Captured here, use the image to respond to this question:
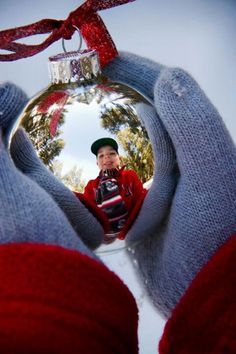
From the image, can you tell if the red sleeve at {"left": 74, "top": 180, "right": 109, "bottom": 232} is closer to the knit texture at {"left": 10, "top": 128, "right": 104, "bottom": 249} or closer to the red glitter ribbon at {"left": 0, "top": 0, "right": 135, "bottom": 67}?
the knit texture at {"left": 10, "top": 128, "right": 104, "bottom": 249}

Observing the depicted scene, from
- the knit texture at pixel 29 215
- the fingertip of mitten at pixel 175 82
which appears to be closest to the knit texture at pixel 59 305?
the knit texture at pixel 29 215

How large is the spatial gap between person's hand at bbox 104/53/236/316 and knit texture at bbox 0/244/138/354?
0.06 m

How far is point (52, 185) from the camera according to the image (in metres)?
0.36

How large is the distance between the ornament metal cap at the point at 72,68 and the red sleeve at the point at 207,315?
0.14m

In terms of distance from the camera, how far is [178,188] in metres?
0.39

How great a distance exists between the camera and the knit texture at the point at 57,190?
0.36 metres

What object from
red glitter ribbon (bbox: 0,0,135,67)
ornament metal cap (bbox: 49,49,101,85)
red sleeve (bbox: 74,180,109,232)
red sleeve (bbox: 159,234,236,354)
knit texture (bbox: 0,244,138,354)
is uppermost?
red glitter ribbon (bbox: 0,0,135,67)

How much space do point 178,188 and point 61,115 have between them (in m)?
0.10

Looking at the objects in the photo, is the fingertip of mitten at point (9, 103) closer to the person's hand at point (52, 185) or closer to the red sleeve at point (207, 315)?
the person's hand at point (52, 185)

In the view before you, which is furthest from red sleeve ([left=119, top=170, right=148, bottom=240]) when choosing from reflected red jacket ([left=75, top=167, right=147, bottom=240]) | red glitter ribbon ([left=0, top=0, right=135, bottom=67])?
red glitter ribbon ([left=0, top=0, right=135, bottom=67])

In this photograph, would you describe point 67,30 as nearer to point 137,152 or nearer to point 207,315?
point 137,152

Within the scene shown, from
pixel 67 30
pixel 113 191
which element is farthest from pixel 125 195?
pixel 67 30

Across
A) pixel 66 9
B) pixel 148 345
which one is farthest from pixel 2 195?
pixel 66 9

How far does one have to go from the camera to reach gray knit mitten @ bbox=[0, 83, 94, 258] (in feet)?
1.09
